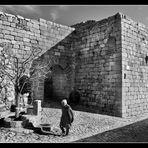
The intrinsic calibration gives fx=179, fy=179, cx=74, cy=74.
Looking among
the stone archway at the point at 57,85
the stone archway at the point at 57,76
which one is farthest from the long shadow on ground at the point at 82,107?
the stone archway at the point at 57,85

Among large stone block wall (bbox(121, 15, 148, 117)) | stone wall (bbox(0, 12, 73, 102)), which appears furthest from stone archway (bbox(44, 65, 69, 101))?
large stone block wall (bbox(121, 15, 148, 117))

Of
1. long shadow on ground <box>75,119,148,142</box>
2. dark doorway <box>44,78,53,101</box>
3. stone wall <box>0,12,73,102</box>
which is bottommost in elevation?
long shadow on ground <box>75,119,148,142</box>

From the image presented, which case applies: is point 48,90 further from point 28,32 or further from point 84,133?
point 84,133

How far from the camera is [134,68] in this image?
9.09 m

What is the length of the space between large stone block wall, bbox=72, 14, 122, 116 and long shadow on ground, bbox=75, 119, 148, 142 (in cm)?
207

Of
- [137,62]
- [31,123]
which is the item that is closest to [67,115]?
[31,123]

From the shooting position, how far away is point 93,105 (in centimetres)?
962

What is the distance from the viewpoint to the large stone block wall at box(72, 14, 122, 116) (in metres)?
8.67

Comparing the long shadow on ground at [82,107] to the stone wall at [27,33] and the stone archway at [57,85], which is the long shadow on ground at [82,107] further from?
the stone wall at [27,33]

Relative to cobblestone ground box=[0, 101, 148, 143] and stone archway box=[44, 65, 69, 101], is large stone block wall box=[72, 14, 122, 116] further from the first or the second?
cobblestone ground box=[0, 101, 148, 143]

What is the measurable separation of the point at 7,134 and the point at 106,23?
7.19m

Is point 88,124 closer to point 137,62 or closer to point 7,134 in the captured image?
point 7,134

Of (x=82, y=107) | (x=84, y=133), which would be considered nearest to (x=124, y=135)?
(x=84, y=133)
